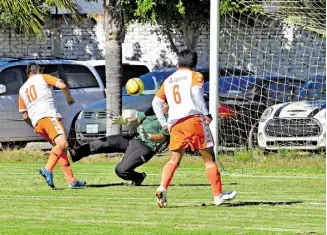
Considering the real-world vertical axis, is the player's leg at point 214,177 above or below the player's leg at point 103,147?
above

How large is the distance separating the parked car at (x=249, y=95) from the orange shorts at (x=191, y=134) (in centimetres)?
771

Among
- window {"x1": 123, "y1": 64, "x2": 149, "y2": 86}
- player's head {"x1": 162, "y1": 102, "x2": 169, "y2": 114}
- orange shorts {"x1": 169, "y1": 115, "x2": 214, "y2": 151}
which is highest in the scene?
player's head {"x1": 162, "y1": 102, "x2": 169, "y2": 114}

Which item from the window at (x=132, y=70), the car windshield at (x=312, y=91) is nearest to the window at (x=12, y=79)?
the window at (x=132, y=70)

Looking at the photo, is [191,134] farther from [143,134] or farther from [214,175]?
[143,134]

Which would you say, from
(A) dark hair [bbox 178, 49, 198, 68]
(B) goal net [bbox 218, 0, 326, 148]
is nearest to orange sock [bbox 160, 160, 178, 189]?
(A) dark hair [bbox 178, 49, 198, 68]

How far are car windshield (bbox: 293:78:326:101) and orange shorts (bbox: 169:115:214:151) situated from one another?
25.9 ft

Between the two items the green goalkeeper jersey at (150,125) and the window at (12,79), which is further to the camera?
the window at (12,79)

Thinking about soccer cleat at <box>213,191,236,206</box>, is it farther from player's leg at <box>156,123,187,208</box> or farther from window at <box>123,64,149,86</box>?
window at <box>123,64,149,86</box>

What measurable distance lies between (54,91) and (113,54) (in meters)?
2.72

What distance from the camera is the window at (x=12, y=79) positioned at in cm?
2447

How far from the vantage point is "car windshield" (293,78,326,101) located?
20984 mm

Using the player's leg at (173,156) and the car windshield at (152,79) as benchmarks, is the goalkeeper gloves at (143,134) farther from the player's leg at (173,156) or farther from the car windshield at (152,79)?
the car windshield at (152,79)

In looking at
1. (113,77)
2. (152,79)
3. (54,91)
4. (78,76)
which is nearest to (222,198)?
(113,77)

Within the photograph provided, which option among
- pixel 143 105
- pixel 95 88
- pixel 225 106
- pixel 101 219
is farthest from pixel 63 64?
pixel 101 219
